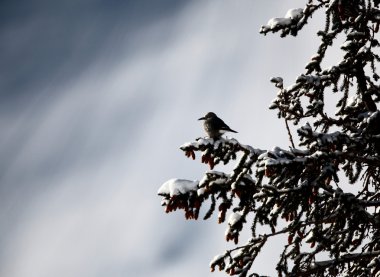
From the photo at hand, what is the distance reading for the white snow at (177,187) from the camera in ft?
18.2

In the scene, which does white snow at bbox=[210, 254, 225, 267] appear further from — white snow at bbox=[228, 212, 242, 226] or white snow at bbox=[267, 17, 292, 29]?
white snow at bbox=[267, 17, 292, 29]

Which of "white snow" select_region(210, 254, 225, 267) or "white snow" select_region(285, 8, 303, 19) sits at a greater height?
"white snow" select_region(285, 8, 303, 19)

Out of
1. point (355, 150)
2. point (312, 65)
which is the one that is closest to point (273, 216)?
point (355, 150)

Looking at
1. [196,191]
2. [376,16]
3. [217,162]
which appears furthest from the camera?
[376,16]

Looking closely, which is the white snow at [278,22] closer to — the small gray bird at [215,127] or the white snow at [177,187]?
the small gray bird at [215,127]

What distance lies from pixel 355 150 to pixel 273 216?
1.57m

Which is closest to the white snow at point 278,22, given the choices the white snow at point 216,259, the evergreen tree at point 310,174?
the evergreen tree at point 310,174

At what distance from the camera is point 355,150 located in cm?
589

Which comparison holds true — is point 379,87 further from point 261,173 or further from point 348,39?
point 261,173

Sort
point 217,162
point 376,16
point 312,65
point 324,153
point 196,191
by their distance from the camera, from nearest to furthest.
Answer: point 324,153
point 196,191
point 217,162
point 376,16
point 312,65

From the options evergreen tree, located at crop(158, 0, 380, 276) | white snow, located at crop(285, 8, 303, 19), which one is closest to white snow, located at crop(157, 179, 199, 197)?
evergreen tree, located at crop(158, 0, 380, 276)

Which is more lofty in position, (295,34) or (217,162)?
(295,34)

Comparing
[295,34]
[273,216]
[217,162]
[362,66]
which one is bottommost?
[273,216]

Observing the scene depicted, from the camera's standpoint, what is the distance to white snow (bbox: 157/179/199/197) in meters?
5.54
